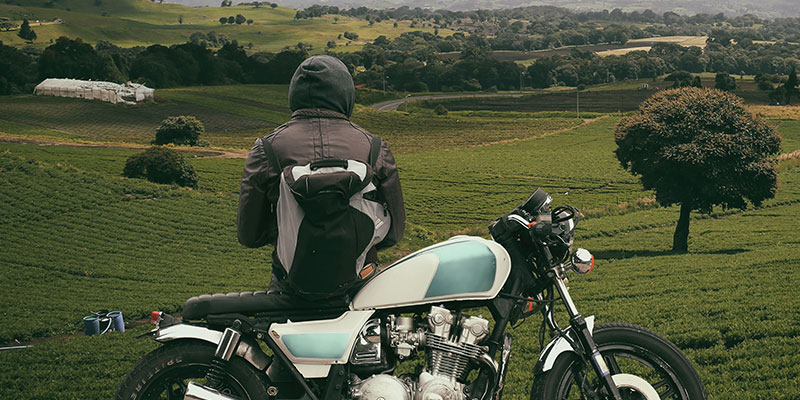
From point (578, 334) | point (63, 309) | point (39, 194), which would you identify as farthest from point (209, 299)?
point (39, 194)

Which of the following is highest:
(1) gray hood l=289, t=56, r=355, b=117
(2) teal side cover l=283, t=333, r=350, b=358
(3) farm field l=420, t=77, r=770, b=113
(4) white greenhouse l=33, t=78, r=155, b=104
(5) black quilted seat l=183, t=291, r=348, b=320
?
(1) gray hood l=289, t=56, r=355, b=117

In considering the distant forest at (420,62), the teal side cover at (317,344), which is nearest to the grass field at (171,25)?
the distant forest at (420,62)

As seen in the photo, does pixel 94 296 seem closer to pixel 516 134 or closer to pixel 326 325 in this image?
pixel 326 325

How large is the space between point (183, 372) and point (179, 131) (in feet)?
208

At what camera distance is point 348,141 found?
16.2ft

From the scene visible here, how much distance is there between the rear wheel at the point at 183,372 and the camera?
4922 millimetres

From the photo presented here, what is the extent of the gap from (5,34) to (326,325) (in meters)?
78.2

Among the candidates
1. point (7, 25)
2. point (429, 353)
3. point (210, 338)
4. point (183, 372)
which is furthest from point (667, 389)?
point (7, 25)

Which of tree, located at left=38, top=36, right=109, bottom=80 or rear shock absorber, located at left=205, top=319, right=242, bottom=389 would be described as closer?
rear shock absorber, located at left=205, top=319, right=242, bottom=389

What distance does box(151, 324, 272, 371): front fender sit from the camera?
497cm

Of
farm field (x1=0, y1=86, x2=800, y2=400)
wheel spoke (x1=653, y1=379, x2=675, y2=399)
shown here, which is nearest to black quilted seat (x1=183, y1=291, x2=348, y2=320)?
wheel spoke (x1=653, y1=379, x2=675, y2=399)

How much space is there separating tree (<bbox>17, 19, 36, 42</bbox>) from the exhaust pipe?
77921 mm

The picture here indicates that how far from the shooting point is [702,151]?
3259 cm

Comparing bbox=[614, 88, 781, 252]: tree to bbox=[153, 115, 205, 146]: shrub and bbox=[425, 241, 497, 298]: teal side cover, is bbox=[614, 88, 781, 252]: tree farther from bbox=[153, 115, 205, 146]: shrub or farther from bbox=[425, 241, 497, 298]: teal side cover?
bbox=[153, 115, 205, 146]: shrub
